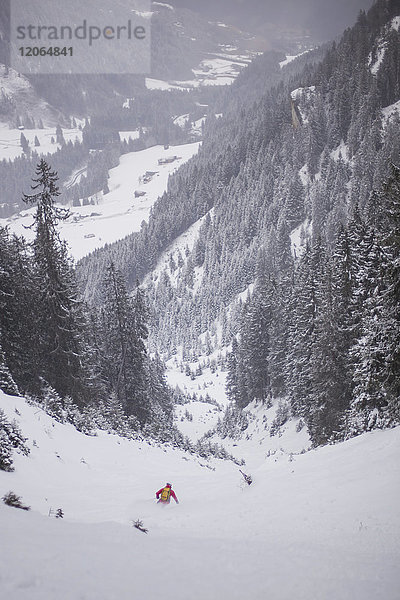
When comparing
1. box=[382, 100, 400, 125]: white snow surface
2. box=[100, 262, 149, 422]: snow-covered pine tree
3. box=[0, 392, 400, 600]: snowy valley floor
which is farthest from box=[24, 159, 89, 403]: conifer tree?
box=[382, 100, 400, 125]: white snow surface

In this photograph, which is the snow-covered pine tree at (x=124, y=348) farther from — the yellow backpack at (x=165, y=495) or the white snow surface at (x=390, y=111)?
the white snow surface at (x=390, y=111)

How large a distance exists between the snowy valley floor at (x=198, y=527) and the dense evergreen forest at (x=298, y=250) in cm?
544

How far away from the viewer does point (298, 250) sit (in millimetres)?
93875

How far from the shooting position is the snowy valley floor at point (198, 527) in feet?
12.8

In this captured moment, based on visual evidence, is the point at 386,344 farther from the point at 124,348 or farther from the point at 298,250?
the point at 298,250

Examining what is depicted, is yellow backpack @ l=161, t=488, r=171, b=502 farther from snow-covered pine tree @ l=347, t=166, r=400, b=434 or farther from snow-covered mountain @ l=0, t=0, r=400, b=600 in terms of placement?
snow-covered pine tree @ l=347, t=166, r=400, b=434

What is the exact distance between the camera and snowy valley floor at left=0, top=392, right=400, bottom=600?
12.8 ft

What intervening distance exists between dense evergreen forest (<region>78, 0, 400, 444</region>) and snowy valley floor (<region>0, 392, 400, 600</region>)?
5.44m

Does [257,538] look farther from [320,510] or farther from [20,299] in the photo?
[20,299]

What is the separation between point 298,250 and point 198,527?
91998mm

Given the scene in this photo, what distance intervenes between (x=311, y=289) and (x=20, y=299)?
2079cm

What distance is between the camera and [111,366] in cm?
2966

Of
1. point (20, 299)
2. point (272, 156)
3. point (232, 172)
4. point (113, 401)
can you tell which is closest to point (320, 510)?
point (113, 401)

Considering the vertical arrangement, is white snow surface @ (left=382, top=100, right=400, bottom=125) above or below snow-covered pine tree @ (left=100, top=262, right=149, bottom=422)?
above
